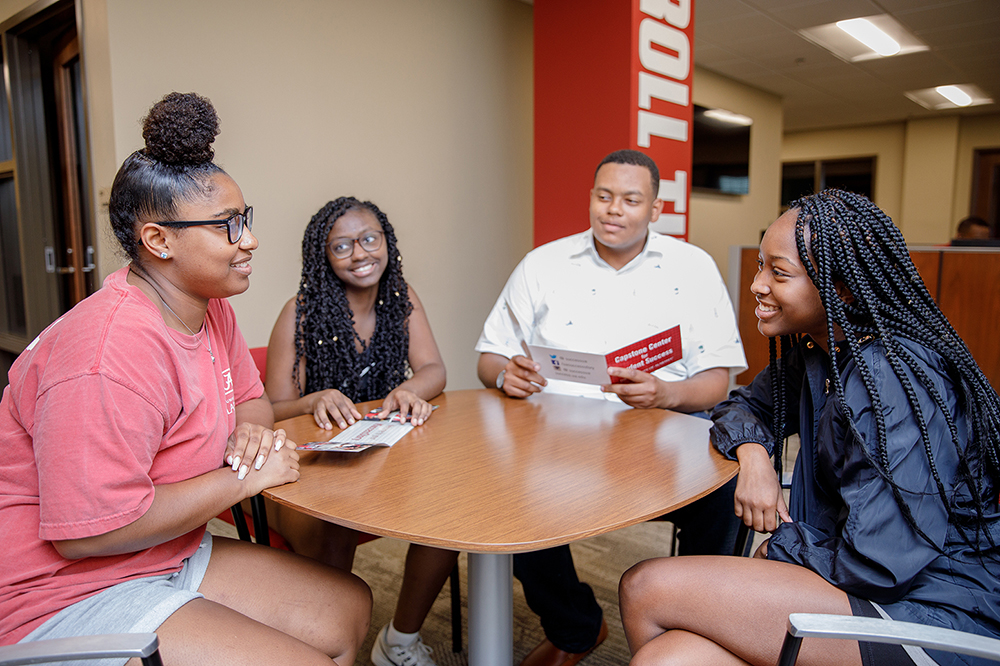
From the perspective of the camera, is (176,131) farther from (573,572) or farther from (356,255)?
(573,572)

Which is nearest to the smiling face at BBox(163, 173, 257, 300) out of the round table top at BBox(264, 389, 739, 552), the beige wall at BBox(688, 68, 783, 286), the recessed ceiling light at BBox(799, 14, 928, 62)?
the round table top at BBox(264, 389, 739, 552)

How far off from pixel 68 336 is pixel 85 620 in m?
0.45

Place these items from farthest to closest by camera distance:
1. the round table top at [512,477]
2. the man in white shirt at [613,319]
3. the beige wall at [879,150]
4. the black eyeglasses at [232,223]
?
the beige wall at [879,150] → the man in white shirt at [613,319] → the black eyeglasses at [232,223] → the round table top at [512,477]

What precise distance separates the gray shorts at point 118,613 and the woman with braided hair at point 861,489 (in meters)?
0.81

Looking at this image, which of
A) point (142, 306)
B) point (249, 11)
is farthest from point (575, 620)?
point (249, 11)

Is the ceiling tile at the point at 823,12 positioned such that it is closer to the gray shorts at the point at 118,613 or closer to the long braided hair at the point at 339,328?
the long braided hair at the point at 339,328

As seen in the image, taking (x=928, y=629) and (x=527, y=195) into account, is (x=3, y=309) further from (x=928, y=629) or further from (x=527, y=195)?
(x=928, y=629)

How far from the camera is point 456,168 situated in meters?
4.53

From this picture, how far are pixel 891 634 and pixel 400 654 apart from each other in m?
1.34

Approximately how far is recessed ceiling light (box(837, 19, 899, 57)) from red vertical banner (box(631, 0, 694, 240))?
269 cm

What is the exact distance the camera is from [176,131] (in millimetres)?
1200

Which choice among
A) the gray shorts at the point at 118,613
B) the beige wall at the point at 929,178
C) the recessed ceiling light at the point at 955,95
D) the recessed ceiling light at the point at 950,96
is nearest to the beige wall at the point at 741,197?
the recessed ceiling light at the point at 950,96

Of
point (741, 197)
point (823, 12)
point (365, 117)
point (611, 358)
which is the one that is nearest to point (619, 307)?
point (611, 358)

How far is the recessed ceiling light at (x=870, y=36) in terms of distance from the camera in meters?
5.55
